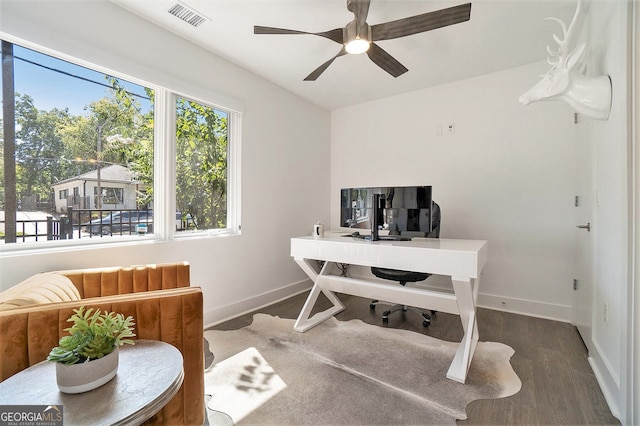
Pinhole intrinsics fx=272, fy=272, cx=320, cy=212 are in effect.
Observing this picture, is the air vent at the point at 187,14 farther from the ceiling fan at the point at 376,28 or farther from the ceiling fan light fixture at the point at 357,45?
the ceiling fan light fixture at the point at 357,45

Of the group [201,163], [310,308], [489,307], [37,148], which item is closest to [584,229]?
[489,307]

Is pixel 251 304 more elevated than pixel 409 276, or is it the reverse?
pixel 409 276

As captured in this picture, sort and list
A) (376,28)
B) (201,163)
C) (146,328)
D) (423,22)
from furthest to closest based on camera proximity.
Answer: (201,163) → (376,28) → (423,22) → (146,328)

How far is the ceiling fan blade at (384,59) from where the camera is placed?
6.91 ft

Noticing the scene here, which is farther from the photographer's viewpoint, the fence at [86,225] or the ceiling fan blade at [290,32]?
the ceiling fan blade at [290,32]

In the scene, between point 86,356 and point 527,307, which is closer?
point 86,356

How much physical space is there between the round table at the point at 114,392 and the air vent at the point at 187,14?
2.41 metres

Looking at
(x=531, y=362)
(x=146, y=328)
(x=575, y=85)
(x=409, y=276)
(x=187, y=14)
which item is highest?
(x=187, y=14)

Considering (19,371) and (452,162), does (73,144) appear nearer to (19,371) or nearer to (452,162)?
(19,371)

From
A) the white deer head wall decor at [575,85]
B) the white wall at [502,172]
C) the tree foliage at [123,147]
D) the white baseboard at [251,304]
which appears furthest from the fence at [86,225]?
the white deer head wall decor at [575,85]

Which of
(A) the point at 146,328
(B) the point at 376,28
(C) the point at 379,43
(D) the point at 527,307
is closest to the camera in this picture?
(A) the point at 146,328

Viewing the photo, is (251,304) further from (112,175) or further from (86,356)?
(86,356)

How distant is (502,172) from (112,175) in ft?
12.7

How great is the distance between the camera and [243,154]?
3021 mm
